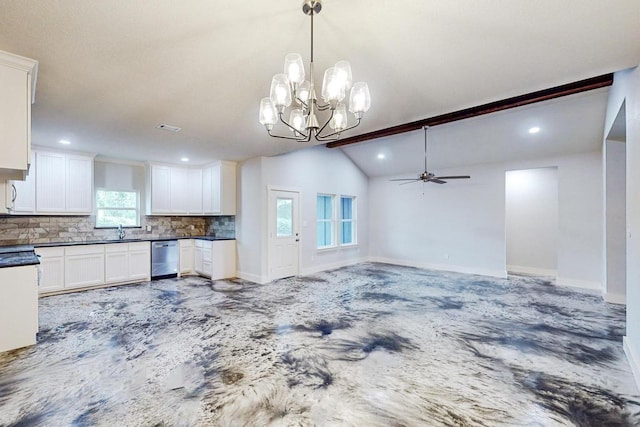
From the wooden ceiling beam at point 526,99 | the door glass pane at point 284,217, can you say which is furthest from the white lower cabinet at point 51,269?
the wooden ceiling beam at point 526,99

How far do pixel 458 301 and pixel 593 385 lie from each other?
234 centimetres

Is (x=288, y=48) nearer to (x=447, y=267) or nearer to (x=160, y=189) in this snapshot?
(x=160, y=189)

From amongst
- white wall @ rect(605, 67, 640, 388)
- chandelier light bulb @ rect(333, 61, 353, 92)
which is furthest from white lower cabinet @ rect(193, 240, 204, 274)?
white wall @ rect(605, 67, 640, 388)

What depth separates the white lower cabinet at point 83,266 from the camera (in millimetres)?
5141

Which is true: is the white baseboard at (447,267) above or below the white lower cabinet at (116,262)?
below

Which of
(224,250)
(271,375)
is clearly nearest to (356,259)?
(224,250)

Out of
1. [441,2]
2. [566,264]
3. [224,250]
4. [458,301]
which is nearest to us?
[441,2]

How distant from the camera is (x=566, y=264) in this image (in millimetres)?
5871

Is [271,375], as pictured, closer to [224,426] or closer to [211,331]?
[224,426]

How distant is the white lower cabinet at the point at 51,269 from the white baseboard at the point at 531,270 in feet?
30.8

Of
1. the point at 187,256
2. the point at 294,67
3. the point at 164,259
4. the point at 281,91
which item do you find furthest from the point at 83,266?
the point at 294,67

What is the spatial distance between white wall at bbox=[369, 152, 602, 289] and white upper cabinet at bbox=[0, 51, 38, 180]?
7.43 metres

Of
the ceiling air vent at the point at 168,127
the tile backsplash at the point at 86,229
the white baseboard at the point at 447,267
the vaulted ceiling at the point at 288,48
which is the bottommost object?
the white baseboard at the point at 447,267

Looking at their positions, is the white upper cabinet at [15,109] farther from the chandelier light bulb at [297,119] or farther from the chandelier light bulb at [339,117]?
the chandelier light bulb at [339,117]
